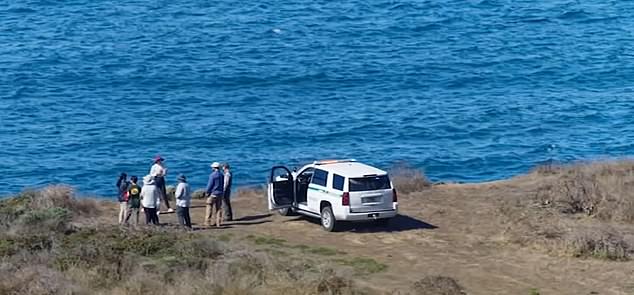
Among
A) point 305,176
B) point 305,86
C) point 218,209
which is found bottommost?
point 305,86

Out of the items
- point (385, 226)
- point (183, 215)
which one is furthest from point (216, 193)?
point (385, 226)

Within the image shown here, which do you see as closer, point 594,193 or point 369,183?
point 369,183

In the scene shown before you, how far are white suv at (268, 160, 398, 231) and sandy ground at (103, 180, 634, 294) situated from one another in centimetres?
43

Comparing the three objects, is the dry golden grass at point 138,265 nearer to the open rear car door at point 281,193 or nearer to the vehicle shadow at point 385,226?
the vehicle shadow at point 385,226

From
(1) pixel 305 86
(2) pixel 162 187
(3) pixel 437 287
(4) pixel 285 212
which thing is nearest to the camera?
(3) pixel 437 287

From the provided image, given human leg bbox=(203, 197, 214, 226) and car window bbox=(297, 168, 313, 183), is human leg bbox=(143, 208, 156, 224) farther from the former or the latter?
car window bbox=(297, 168, 313, 183)

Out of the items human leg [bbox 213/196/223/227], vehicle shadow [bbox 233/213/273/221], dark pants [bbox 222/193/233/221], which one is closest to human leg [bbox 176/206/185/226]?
human leg [bbox 213/196/223/227]

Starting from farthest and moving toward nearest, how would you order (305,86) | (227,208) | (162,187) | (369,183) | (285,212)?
(305,86) < (162,187) < (285,212) < (227,208) < (369,183)

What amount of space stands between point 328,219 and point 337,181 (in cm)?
97

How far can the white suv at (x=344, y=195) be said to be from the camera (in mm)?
30391

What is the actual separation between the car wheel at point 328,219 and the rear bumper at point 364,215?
213 millimetres

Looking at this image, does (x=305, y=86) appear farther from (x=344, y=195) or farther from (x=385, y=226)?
(x=344, y=195)

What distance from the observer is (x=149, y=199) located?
101ft

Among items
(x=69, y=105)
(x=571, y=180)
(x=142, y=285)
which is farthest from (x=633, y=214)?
(x=69, y=105)
